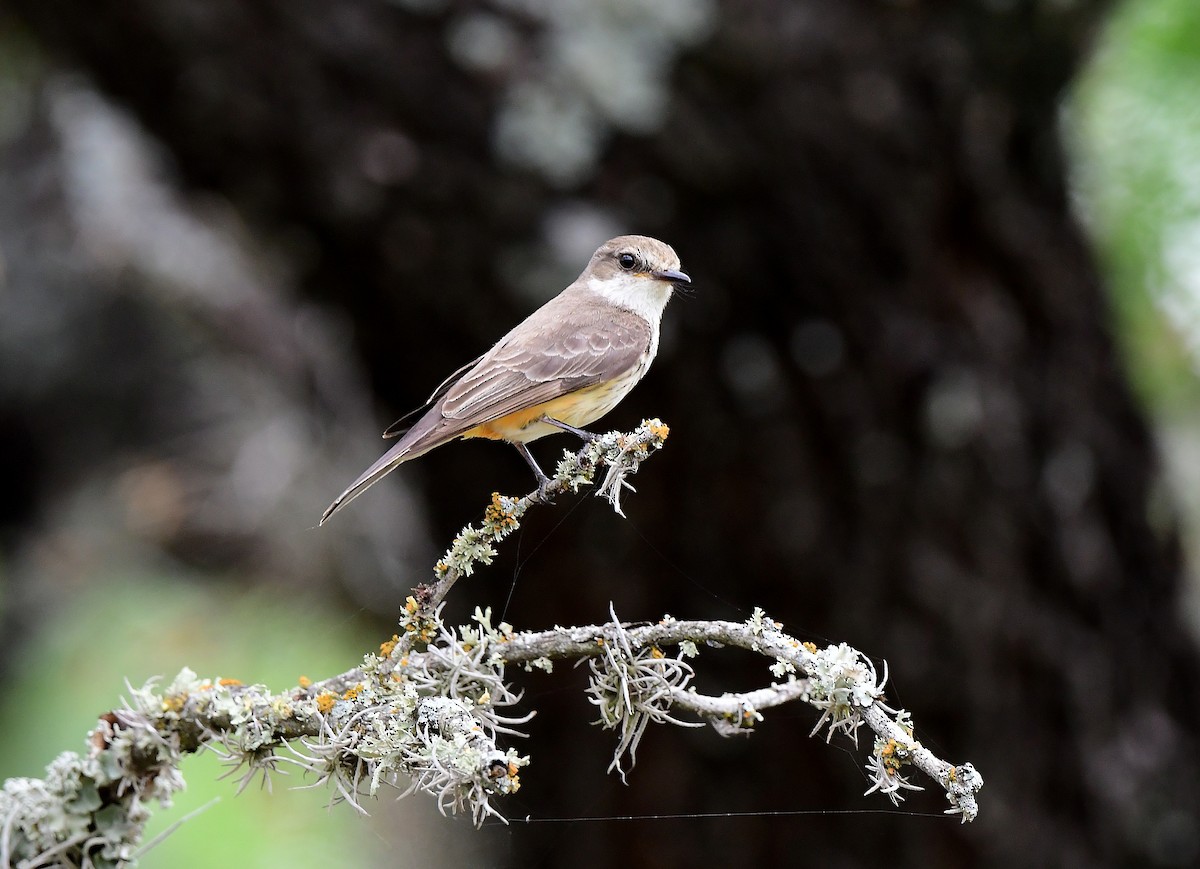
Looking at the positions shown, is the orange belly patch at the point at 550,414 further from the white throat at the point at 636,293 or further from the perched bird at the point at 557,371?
the white throat at the point at 636,293

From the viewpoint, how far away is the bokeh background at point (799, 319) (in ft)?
14.2

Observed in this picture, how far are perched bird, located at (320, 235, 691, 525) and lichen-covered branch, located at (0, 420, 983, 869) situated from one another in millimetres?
293

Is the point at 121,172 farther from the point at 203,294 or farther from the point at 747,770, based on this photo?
the point at 747,770

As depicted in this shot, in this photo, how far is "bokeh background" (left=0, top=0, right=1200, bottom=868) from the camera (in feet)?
14.2

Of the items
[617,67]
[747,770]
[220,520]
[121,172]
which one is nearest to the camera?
[617,67]

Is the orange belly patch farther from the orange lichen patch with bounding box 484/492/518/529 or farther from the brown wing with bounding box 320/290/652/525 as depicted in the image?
the orange lichen patch with bounding box 484/492/518/529

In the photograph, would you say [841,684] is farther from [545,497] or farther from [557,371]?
[557,371]

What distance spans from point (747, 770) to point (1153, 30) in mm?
3082

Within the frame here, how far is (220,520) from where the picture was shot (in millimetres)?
6730

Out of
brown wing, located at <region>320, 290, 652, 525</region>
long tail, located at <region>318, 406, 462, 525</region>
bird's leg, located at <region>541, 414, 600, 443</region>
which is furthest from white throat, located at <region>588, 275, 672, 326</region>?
long tail, located at <region>318, 406, 462, 525</region>

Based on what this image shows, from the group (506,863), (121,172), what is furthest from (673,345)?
(121,172)

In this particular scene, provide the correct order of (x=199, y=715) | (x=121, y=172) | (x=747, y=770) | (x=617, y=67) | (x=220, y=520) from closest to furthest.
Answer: (x=199, y=715) → (x=617, y=67) → (x=747, y=770) → (x=121, y=172) → (x=220, y=520)

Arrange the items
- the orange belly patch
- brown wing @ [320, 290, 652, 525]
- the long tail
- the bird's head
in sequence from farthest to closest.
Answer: the bird's head < the orange belly patch < brown wing @ [320, 290, 652, 525] < the long tail

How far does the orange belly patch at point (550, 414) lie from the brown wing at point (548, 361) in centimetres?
4
